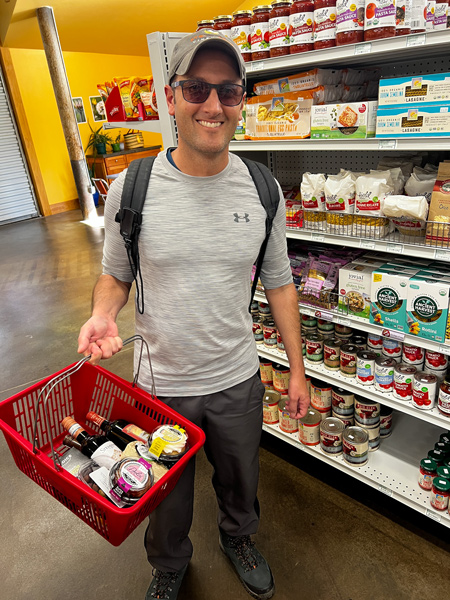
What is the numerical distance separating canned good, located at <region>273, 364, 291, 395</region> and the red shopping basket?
123 cm

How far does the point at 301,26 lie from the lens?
184 cm

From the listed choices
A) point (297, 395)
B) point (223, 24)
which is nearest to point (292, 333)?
point (297, 395)

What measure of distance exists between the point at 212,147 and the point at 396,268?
3.60 feet

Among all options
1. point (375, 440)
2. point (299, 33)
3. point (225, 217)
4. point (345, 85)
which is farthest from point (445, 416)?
point (299, 33)

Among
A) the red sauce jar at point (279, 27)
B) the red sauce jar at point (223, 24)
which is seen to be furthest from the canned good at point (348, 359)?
the red sauce jar at point (223, 24)

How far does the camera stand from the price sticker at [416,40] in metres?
1.50

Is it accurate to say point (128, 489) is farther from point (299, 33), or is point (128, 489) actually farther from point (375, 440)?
point (299, 33)

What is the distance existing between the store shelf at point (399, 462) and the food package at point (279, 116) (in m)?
1.63

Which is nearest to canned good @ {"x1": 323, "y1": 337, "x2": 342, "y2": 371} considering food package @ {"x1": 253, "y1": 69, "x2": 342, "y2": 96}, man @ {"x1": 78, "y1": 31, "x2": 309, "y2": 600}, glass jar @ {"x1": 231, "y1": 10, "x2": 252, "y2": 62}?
man @ {"x1": 78, "y1": 31, "x2": 309, "y2": 600}

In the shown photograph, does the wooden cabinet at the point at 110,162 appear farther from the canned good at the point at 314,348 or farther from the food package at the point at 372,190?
the food package at the point at 372,190

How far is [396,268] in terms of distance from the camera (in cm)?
197

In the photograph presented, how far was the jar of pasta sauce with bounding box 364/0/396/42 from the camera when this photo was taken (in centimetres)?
159

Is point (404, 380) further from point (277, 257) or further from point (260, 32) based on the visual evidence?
point (260, 32)

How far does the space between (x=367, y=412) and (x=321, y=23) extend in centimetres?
180
